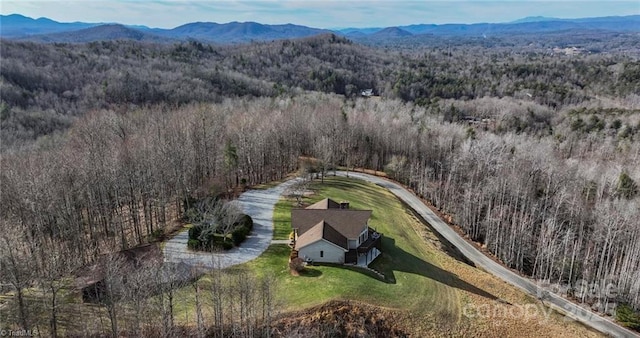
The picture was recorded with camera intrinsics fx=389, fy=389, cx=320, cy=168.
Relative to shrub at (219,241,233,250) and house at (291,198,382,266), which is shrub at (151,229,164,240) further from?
house at (291,198,382,266)

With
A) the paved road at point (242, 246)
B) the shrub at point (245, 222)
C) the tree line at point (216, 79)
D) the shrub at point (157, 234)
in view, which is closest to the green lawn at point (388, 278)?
the paved road at point (242, 246)

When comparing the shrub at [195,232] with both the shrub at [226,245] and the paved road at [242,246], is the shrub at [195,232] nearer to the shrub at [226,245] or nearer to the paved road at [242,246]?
the paved road at [242,246]

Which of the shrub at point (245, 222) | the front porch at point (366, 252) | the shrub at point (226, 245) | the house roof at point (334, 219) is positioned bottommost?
the front porch at point (366, 252)

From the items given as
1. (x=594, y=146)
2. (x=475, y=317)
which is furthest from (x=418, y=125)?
(x=475, y=317)

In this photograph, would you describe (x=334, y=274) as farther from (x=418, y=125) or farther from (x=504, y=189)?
(x=418, y=125)

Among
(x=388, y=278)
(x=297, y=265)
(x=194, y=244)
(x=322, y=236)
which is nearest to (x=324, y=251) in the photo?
(x=322, y=236)

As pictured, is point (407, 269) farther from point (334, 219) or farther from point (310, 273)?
point (310, 273)
